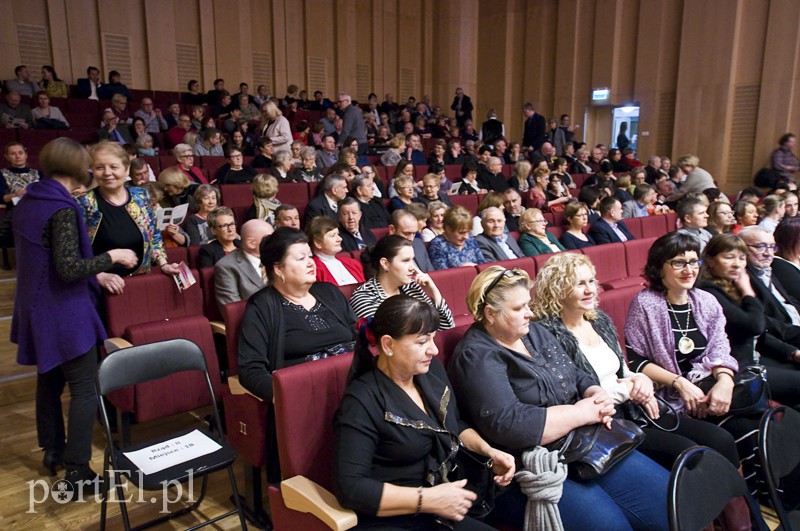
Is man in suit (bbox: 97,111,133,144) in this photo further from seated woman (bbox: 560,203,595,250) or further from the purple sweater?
the purple sweater

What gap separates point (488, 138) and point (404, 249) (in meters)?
7.80

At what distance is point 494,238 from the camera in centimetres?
431

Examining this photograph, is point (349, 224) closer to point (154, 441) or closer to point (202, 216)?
point (202, 216)

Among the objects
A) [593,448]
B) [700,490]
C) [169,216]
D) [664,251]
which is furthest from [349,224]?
[700,490]

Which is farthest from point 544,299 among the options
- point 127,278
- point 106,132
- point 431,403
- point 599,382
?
point 106,132

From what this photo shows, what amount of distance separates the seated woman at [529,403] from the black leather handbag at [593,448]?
0.03 metres

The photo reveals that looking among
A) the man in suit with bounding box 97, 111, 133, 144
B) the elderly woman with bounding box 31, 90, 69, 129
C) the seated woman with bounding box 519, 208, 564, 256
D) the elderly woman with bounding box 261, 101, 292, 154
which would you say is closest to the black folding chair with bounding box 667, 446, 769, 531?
the seated woman with bounding box 519, 208, 564, 256

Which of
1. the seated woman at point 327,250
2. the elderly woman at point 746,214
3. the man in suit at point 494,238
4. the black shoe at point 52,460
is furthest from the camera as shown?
the elderly woman at point 746,214

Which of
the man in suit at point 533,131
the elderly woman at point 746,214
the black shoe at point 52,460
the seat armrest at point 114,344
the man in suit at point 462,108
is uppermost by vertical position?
the man in suit at point 462,108

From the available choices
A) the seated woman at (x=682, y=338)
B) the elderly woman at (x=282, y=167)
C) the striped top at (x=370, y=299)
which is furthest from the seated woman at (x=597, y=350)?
the elderly woman at (x=282, y=167)

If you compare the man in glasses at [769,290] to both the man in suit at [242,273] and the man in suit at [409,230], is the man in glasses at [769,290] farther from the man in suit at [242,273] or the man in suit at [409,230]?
the man in suit at [242,273]

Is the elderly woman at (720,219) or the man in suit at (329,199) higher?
the man in suit at (329,199)

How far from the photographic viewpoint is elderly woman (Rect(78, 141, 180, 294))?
2609 mm

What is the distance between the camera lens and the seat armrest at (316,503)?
1545 mm
